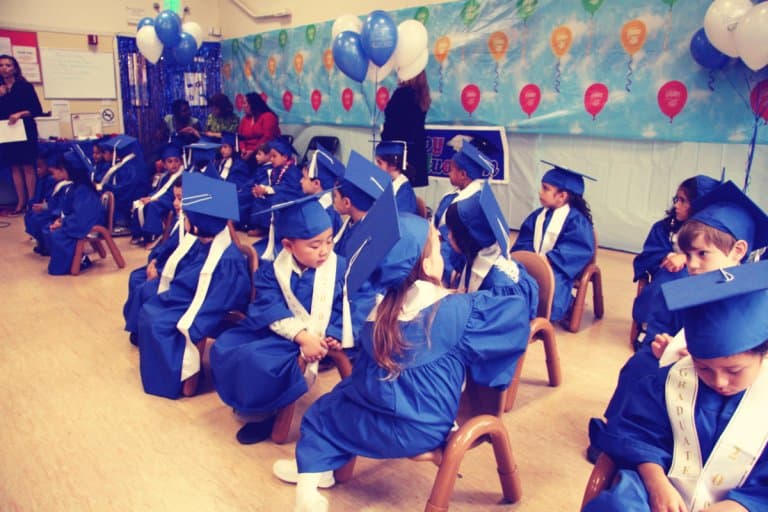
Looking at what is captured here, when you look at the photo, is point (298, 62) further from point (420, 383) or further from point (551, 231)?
point (420, 383)

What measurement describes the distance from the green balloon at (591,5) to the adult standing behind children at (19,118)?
5775 mm

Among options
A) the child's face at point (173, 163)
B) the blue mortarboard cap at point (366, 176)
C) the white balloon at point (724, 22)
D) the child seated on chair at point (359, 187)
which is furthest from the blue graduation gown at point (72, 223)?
the white balloon at point (724, 22)

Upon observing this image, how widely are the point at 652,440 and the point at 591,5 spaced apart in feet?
15.0

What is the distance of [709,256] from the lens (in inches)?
80.0

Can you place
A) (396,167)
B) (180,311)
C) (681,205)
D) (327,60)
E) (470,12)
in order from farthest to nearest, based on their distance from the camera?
(327,60) < (470,12) < (396,167) < (681,205) < (180,311)

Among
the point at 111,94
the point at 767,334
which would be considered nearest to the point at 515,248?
the point at 767,334

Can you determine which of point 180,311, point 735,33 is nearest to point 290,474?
point 180,311

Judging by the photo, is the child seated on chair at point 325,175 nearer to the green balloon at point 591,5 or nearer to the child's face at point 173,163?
the child's face at point 173,163

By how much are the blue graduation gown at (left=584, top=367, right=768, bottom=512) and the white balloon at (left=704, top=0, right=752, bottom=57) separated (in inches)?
135

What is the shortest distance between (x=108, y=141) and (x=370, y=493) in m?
5.18

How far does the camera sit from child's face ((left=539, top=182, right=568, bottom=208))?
350 centimetres

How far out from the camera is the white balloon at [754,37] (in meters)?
3.65

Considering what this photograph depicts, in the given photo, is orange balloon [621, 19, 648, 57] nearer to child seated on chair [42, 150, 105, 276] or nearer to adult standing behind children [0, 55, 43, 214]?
child seated on chair [42, 150, 105, 276]

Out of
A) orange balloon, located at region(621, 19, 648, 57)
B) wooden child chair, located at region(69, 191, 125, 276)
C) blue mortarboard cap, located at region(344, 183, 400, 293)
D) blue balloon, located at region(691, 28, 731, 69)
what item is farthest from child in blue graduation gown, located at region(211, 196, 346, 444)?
orange balloon, located at region(621, 19, 648, 57)
